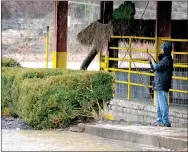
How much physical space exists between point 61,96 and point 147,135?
123 inches

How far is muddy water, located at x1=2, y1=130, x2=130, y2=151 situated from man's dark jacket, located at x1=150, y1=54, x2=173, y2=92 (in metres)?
1.90

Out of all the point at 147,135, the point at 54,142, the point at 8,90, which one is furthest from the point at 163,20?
the point at 147,135

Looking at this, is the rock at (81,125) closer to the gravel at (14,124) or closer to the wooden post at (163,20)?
the gravel at (14,124)

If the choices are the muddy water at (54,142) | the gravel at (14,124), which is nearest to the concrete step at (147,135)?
the muddy water at (54,142)

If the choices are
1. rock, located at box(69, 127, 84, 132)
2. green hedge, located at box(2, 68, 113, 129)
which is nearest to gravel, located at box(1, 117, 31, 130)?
green hedge, located at box(2, 68, 113, 129)

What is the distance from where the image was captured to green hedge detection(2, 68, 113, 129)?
13477mm

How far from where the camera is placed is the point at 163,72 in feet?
42.5

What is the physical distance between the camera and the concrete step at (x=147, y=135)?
10.4m

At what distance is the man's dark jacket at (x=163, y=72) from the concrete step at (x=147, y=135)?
1.22 meters

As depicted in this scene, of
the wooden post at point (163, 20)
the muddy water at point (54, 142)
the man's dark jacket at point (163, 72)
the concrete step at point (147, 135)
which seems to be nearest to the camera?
the concrete step at point (147, 135)

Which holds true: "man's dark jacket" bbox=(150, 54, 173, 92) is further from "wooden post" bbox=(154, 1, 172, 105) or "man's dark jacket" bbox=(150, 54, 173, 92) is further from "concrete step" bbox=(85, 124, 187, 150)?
"wooden post" bbox=(154, 1, 172, 105)

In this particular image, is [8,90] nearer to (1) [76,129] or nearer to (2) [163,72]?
(1) [76,129]

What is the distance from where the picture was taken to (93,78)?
45.8 feet

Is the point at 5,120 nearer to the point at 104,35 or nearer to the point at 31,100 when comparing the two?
the point at 31,100
